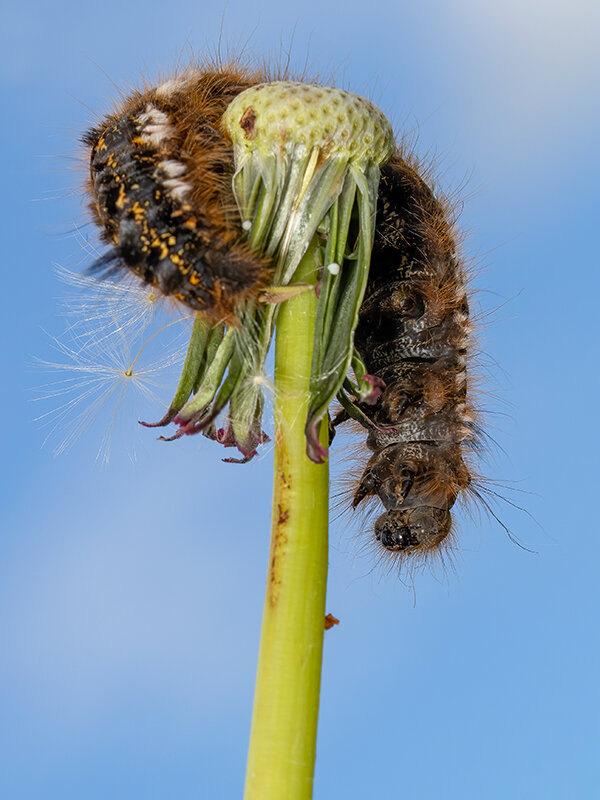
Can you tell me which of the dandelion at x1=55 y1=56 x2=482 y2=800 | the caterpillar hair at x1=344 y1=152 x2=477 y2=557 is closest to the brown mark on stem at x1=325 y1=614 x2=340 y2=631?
the dandelion at x1=55 y1=56 x2=482 y2=800

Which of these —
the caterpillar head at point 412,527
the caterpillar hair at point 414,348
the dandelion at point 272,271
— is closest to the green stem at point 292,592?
the dandelion at point 272,271

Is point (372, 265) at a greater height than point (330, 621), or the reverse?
point (372, 265)

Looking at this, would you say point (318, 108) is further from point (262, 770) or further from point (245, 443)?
point (262, 770)

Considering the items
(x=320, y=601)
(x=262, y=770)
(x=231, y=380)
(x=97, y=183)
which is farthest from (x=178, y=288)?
(x=262, y=770)

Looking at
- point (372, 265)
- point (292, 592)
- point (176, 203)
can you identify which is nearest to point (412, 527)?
point (372, 265)

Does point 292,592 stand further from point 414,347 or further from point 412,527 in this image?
point 414,347

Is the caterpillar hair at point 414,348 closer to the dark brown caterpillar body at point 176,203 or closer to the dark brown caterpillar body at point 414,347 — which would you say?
the dark brown caterpillar body at point 414,347
